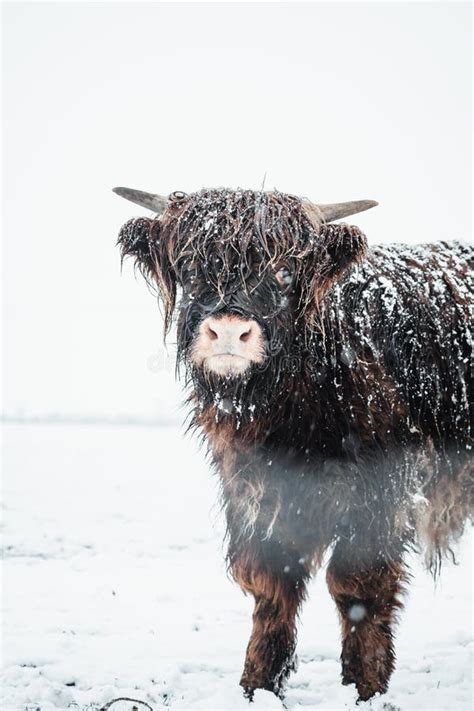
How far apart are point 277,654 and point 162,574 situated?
2.73 m

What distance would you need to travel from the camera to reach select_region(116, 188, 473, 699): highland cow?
302 centimetres

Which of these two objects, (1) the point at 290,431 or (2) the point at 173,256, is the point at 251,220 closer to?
(2) the point at 173,256

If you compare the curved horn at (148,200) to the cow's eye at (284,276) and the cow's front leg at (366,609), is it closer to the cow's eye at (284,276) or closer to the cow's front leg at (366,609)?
the cow's eye at (284,276)

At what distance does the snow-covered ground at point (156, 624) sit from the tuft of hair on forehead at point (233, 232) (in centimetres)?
147

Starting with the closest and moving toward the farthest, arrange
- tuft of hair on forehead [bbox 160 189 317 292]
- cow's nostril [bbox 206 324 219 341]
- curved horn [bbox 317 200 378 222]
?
1. cow's nostril [bbox 206 324 219 341]
2. tuft of hair on forehead [bbox 160 189 317 292]
3. curved horn [bbox 317 200 378 222]

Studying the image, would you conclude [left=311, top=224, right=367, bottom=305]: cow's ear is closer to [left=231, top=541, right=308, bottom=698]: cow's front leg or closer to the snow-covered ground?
[left=231, top=541, right=308, bottom=698]: cow's front leg

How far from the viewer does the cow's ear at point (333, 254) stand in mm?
→ 3150

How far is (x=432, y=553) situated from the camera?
376cm

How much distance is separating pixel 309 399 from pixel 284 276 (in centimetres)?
58

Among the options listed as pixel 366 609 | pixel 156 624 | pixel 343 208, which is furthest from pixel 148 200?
pixel 156 624

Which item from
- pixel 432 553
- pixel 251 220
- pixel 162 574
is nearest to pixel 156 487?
pixel 162 574

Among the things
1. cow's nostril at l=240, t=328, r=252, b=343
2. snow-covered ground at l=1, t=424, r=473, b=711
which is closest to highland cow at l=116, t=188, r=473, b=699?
cow's nostril at l=240, t=328, r=252, b=343

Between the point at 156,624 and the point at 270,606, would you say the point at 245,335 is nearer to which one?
the point at 270,606

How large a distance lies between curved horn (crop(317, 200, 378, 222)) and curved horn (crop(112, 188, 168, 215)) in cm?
81
